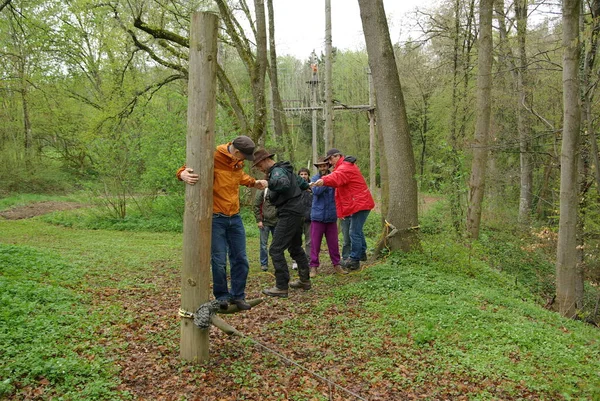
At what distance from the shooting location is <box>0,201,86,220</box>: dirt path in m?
19.0

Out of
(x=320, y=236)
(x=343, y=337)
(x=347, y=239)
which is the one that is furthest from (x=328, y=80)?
(x=343, y=337)

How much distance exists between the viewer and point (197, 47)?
13.9 ft

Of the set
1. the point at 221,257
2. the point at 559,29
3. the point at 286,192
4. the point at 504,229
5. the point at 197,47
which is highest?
the point at 559,29

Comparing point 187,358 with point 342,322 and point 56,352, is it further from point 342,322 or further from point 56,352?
point 342,322

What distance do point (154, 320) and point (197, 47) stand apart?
11.1 feet

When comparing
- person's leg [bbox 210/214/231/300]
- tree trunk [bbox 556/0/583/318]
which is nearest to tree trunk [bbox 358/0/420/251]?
tree trunk [bbox 556/0/583/318]

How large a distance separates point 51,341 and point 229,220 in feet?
7.19

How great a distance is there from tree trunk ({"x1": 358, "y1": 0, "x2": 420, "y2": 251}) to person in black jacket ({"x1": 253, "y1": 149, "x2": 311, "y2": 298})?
244 centimetres

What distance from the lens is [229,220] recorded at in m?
5.28

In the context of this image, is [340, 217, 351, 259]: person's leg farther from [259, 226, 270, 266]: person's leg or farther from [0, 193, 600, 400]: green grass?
[259, 226, 270, 266]: person's leg

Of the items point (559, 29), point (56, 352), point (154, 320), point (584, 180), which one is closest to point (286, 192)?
point (154, 320)

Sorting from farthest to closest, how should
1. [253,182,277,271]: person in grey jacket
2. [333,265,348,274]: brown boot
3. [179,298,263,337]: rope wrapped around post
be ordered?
1. [253,182,277,271]: person in grey jacket
2. [333,265,348,274]: brown boot
3. [179,298,263,337]: rope wrapped around post

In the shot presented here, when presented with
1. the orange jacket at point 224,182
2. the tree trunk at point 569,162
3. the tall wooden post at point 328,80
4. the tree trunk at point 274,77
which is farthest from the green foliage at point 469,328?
the tree trunk at point 274,77

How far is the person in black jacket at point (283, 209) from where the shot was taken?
6.16m
